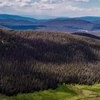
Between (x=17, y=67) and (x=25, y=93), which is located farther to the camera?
(x=17, y=67)

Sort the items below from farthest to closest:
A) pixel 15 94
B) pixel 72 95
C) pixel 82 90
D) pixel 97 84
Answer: pixel 97 84 → pixel 82 90 → pixel 72 95 → pixel 15 94

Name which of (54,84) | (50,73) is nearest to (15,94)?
(54,84)

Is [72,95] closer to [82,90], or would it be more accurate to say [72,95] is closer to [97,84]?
[82,90]

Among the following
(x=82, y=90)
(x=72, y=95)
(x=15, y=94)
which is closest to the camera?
(x=15, y=94)

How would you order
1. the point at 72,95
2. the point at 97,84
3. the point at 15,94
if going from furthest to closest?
the point at 97,84, the point at 72,95, the point at 15,94

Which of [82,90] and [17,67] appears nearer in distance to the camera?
[82,90]

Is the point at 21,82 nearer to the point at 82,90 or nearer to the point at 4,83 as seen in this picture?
the point at 4,83

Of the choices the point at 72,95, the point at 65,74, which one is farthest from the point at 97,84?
the point at 72,95
